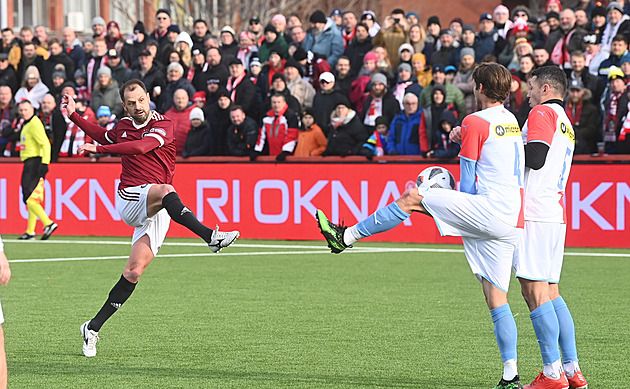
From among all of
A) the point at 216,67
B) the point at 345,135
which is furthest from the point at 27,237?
the point at 345,135

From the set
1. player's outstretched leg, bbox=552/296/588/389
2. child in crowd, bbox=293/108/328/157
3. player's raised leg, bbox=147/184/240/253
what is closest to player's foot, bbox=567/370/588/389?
player's outstretched leg, bbox=552/296/588/389

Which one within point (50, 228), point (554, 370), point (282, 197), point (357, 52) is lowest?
point (50, 228)

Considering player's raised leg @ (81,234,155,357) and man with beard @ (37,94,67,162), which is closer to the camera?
player's raised leg @ (81,234,155,357)

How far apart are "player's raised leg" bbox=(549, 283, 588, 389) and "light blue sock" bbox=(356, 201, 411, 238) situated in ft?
3.95

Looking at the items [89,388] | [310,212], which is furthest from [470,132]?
[310,212]

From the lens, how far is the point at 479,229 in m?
6.65

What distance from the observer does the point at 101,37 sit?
22.1 meters

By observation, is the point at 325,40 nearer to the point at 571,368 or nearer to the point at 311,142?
the point at 311,142

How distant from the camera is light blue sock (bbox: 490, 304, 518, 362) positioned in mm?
6699

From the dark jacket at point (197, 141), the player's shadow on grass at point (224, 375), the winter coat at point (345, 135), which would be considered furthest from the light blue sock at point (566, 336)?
the dark jacket at point (197, 141)

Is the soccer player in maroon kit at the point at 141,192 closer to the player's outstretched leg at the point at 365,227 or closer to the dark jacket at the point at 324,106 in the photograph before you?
the player's outstretched leg at the point at 365,227

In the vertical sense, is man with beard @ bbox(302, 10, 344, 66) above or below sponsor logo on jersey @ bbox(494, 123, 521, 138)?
above

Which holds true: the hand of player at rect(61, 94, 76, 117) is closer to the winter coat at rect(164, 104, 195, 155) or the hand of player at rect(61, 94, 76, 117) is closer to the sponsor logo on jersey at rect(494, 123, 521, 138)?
the sponsor logo on jersey at rect(494, 123, 521, 138)

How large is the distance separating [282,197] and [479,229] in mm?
11657
